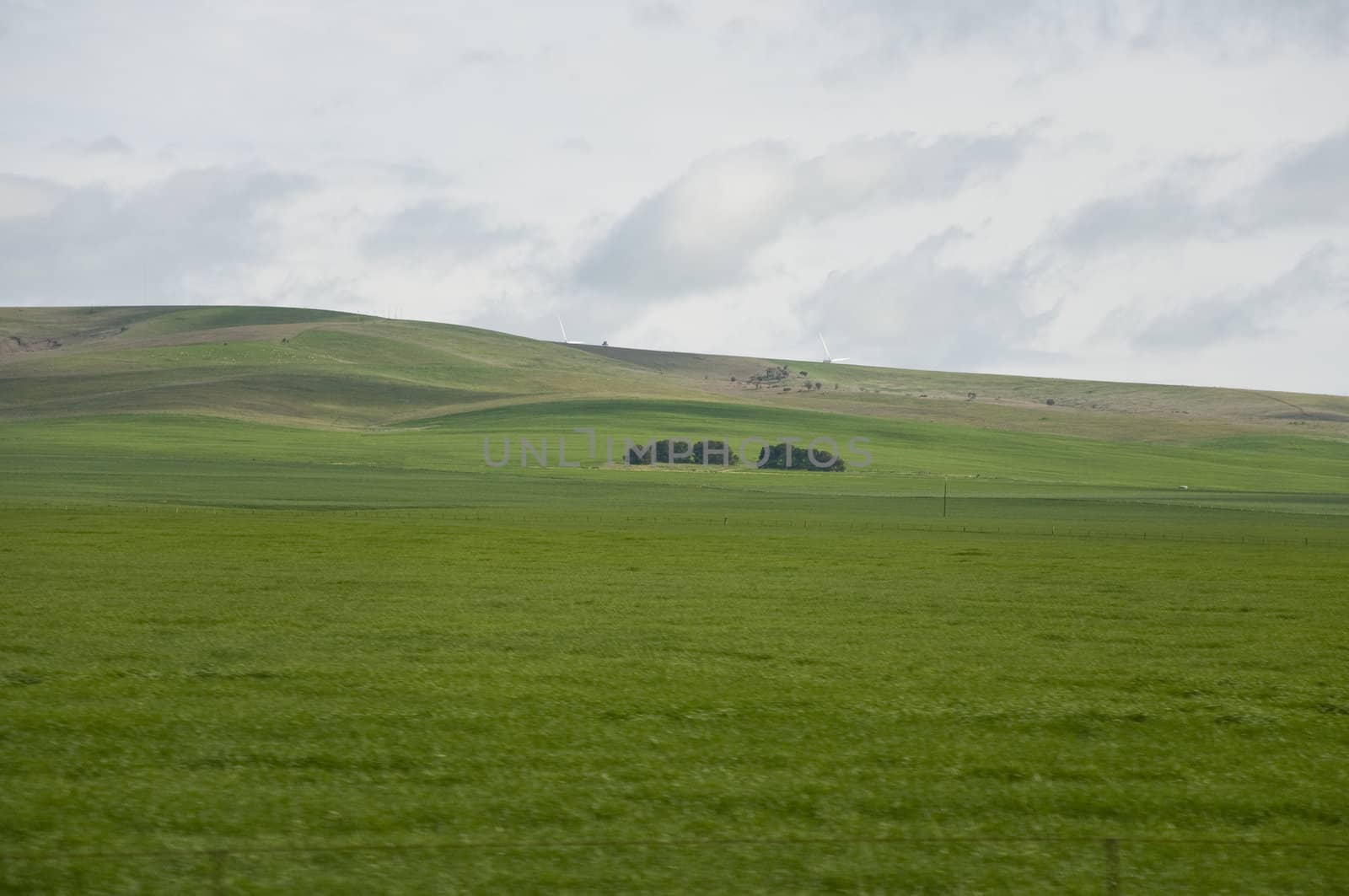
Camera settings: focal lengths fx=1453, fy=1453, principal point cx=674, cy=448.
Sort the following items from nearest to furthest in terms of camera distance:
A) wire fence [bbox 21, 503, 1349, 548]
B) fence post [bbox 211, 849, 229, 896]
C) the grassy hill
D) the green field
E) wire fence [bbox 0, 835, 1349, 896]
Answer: fence post [bbox 211, 849, 229, 896], wire fence [bbox 0, 835, 1349, 896], the green field, wire fence [bbox 21, 503, 1349, 548], the grassy hill

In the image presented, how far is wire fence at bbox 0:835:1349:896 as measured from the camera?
1096 cm

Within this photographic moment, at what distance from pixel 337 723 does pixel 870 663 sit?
9.25 m

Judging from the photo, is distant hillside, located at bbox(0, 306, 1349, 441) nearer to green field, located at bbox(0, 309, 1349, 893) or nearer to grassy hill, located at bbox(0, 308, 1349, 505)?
grassy hill, located at bbox(0, 308, 1349, 505)

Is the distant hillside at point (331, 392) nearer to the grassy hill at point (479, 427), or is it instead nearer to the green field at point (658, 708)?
the grassy hill at point (479, 427)

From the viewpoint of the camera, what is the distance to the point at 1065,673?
2250 cm

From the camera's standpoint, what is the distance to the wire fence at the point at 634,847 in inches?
432

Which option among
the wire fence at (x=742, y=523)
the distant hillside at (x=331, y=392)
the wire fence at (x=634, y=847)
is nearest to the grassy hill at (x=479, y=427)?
the distant hillside at (x=331, y=392)

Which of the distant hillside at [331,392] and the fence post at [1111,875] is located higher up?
the distant hillside at [331,392]

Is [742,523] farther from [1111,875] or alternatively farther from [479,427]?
[479,427]

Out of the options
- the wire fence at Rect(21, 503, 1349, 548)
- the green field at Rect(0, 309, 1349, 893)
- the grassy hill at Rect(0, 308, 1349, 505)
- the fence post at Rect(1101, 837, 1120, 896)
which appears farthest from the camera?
the grassy hill at Rect(0, 308, 1349, 505)

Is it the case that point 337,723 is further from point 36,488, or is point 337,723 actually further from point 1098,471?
point 1098,471

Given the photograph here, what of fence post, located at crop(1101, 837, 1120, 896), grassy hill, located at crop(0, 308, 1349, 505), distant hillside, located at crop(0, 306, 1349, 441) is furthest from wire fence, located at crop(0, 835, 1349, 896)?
distant hillside, located at crop(0, 306, 1349, 441)

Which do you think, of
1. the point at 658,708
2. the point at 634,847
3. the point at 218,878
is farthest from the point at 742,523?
the point at 218,878

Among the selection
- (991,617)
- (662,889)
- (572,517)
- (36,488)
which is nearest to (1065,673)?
(991,617)
